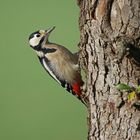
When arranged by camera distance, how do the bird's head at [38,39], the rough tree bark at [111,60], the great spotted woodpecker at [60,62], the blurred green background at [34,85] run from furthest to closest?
1. the blurred green background at [34,85]
2. the bird's head at [38,39]
3. the great spotted woodpecker at [60,62]
4. the rough tree bark at [111,60]

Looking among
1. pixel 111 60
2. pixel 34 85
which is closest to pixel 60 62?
pixel 111 60

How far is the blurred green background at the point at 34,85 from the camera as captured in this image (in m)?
8.22

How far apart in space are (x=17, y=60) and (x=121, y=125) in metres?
6.15

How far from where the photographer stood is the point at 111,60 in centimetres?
384

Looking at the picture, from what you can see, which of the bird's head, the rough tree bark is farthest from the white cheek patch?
the rough tree bark

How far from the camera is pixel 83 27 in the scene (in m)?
3.97

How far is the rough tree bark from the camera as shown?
3.75 metres

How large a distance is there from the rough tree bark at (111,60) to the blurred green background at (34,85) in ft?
11.8

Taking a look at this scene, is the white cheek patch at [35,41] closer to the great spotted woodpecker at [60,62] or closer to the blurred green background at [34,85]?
the great spotted woodpecker at [60,62]

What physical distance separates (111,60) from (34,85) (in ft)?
17.6

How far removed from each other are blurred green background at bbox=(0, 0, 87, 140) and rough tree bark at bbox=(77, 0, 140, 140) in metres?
3.61

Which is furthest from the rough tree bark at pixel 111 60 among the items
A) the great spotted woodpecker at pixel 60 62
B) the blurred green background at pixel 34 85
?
the blurred green background at pixel 34 85

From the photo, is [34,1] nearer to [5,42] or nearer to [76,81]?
[5,42]

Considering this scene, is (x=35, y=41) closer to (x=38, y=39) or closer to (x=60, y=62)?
(x=38, y=39)
